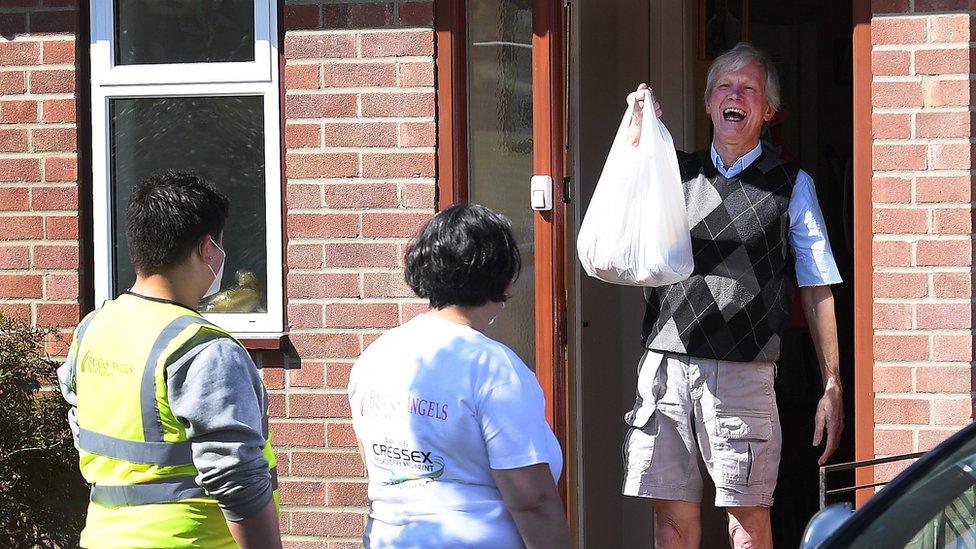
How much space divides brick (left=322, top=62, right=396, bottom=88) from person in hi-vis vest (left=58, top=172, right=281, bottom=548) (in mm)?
1905

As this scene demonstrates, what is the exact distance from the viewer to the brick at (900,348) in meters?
4.36

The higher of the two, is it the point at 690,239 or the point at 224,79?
the point at 224,79

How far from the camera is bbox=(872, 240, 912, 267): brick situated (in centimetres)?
437

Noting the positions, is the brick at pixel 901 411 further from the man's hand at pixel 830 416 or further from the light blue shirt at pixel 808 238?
the light blue shirt at pixel 808 238

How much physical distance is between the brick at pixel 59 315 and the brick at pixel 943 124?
309 centimetres

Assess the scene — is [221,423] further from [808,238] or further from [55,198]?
[55,198]

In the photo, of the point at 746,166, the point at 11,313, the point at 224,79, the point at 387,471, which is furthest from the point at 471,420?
the point at 11,313

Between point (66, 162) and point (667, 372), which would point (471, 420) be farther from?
point (66, 162)

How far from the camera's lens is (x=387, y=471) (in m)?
2.83

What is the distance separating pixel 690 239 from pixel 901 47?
3.15 feet

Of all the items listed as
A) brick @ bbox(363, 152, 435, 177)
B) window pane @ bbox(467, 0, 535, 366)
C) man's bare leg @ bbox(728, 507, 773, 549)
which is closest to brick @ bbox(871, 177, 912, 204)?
man's bare leg @ bbox(728, 507, 773, 549)

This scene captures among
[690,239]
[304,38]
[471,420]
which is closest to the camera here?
[471,420]

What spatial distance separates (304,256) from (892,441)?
2135 mm

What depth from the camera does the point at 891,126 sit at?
172 inches
